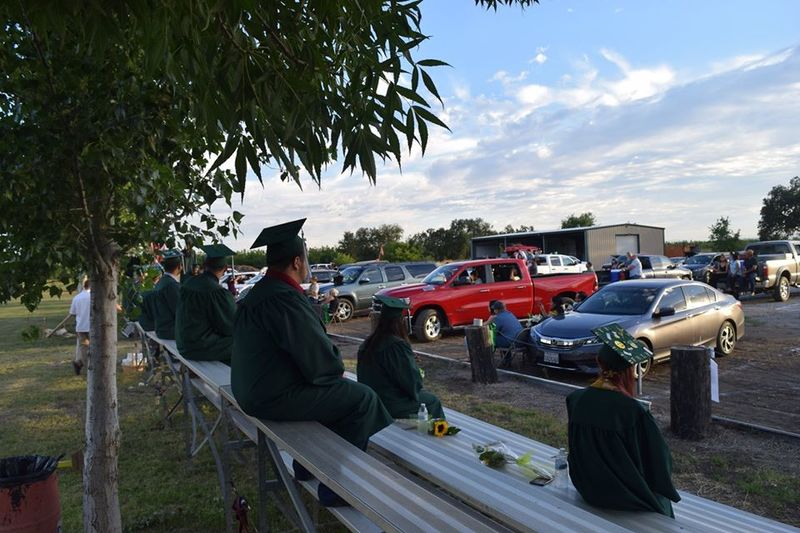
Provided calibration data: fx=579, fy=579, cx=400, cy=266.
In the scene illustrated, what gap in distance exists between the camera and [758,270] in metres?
21.1

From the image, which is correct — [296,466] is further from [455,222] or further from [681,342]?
[455,222]

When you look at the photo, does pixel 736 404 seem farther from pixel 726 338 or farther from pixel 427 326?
pixel 427 326

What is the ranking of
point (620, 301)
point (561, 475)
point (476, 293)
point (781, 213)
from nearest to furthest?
point (561, 475) < point (620, 301) < point (476, 293) < point (781, 213)

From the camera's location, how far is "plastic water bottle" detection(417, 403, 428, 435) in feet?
15.4

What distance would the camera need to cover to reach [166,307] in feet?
26.7

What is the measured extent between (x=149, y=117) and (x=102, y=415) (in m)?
2.18

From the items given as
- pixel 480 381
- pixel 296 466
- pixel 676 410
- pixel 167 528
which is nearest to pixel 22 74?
pixel 296 466

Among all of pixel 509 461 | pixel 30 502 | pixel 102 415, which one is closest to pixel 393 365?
pixel 509 461

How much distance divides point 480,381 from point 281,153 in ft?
26.9

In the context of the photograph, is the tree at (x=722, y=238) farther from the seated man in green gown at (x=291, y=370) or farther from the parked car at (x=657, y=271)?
the seated man in green gown at (x=291, y=370)

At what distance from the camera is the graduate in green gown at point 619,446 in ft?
10.5

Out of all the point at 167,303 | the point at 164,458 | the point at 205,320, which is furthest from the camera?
Result: the point at 167,303

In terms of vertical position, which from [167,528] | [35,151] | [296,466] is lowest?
[167,528]

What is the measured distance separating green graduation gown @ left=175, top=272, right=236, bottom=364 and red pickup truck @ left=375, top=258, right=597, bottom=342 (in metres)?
8.06
